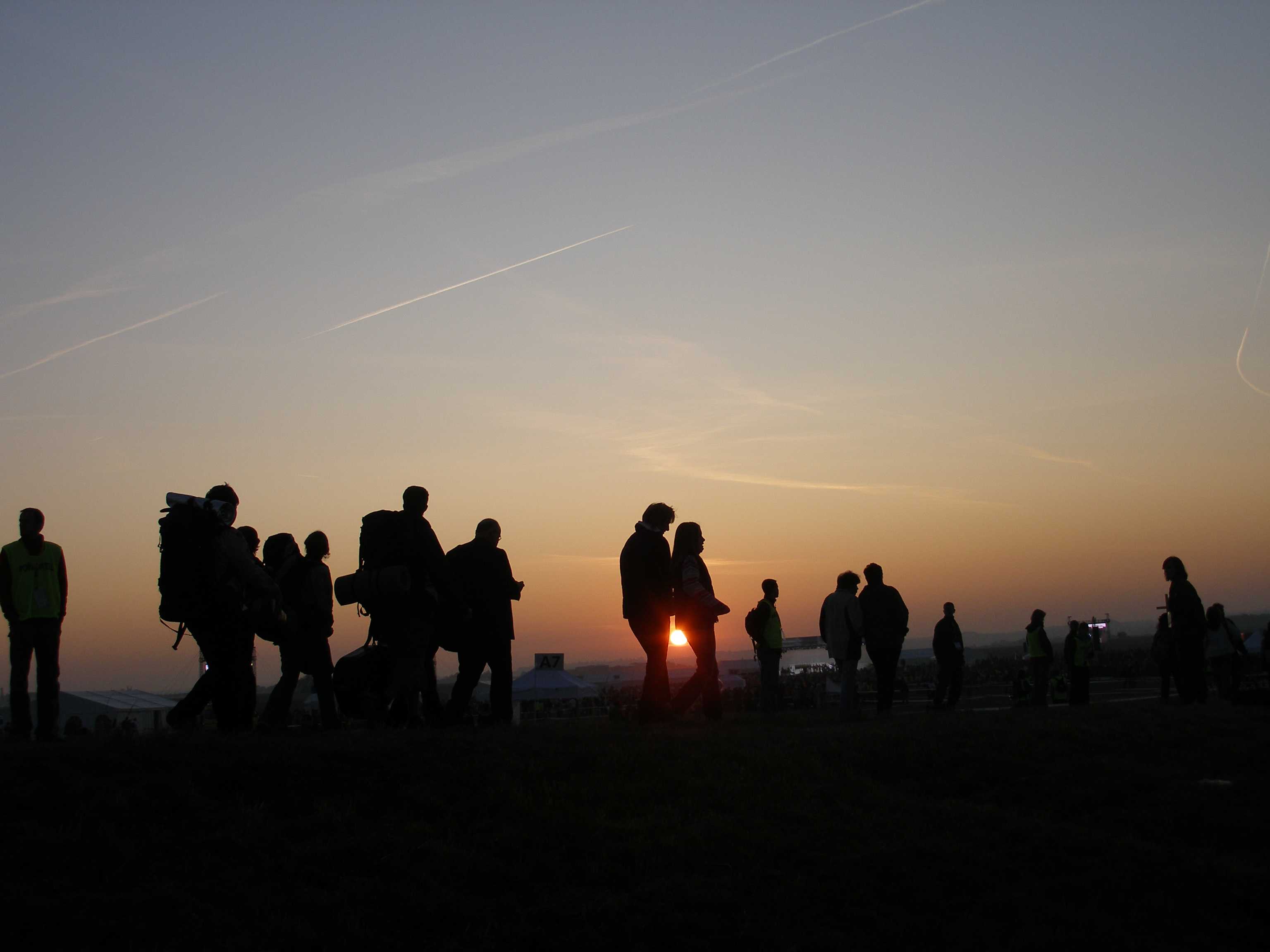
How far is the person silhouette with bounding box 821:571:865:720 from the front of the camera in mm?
13016

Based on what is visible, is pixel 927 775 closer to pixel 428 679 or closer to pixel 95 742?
pixel 428 679

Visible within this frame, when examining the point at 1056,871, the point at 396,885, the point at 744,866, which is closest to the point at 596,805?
the point at 744,866

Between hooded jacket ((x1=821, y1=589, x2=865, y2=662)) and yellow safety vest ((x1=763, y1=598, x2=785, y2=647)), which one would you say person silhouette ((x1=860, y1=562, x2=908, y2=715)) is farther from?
yellow safety vest ((x1=763, y1=598, x2=785, y2=647))

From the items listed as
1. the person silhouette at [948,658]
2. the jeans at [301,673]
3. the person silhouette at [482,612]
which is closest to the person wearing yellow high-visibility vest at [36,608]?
the jeans at [301,673]

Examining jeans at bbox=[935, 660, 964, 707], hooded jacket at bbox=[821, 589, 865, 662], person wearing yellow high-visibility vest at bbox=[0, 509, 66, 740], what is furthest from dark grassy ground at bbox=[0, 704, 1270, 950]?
jeans at bbox=[935, 660, 964, 707]

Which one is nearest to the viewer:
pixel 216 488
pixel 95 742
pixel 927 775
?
pixel 95 742

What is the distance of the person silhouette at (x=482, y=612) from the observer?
1000 centimetres

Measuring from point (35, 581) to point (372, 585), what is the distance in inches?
103

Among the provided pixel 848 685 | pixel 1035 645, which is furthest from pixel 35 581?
pixel 1035 645

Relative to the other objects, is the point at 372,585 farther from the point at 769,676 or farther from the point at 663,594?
the point at 769,676

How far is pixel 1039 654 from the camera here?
1909 centimetres

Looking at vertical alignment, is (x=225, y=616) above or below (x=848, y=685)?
above

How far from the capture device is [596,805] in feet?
25.2

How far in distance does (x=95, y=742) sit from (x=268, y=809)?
157 centimetres
